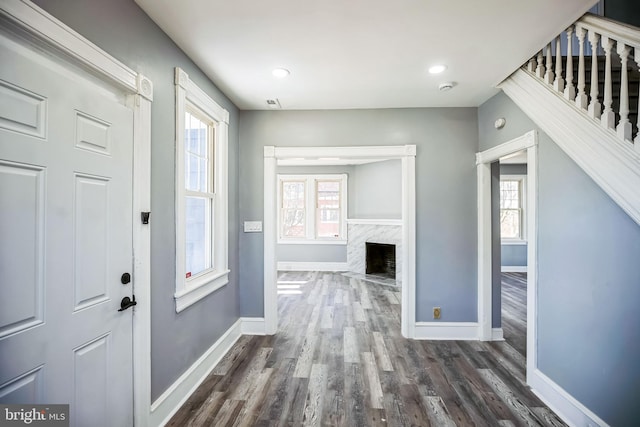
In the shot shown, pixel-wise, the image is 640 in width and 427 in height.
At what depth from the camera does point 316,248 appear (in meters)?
6.76

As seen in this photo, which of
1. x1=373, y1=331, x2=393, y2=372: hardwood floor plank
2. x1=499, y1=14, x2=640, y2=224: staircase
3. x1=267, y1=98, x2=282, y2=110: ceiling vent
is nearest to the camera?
x1=499, y1=14, x2=640, y2=224: staircase

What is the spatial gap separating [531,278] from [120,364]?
2897mm

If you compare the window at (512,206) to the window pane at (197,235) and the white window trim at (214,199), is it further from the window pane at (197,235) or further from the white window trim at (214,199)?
the window pane at (197,235)

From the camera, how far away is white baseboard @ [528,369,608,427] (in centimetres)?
174

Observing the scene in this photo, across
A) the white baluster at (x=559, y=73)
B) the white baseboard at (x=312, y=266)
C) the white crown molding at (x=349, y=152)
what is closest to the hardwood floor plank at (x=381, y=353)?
the white crown molding at (x=349, y=152)

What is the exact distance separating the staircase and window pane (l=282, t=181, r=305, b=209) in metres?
5.07

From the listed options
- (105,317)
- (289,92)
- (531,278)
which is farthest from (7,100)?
(531,278)

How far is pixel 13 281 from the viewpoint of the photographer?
1.01 m

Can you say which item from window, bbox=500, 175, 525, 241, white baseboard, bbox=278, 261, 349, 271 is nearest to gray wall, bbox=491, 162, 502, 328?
white baseboard, bbox=278, 261, 349, 271

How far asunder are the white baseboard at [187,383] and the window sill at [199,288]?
1.69ft

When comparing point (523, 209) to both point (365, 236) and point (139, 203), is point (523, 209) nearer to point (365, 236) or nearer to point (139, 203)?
point (365, 236)

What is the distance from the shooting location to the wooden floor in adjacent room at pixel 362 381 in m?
1.90

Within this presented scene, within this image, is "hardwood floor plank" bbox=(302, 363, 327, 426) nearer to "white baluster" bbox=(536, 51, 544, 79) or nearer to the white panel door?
the white panel door

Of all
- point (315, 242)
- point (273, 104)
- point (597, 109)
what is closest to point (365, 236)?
point (315, 242)
